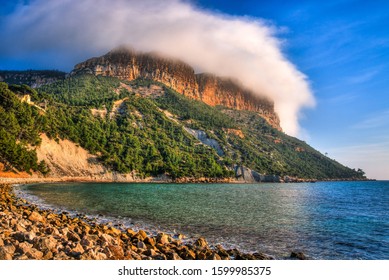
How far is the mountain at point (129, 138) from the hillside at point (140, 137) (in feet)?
0.93

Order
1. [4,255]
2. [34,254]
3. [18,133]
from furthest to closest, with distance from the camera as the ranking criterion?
[18,133] < [34,254] < [4,255]

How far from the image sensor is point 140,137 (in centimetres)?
11494

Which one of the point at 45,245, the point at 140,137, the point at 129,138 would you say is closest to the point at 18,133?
the point at 129,138

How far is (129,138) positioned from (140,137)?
8.34m

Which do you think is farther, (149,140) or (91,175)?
(149,140)

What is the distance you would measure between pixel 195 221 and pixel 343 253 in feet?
31.9

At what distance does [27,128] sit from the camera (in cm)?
6397

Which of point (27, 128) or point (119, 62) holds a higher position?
point (119, 62)

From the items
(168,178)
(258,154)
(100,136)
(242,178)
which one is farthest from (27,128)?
(258,154)

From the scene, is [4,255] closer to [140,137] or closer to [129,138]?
[129,138]

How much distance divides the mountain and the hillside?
285mm
